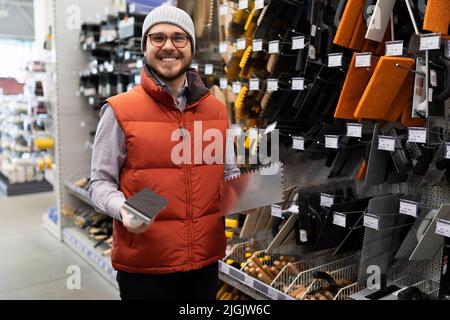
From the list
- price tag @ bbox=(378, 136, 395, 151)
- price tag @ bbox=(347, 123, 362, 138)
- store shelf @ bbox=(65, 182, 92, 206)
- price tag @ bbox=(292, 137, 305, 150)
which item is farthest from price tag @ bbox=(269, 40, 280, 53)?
store shelf @ bbox=(65, 182, 92, 206)

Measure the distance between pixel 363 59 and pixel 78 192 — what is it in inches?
133

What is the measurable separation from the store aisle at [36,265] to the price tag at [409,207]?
237cm

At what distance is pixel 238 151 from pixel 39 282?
7.20 feet

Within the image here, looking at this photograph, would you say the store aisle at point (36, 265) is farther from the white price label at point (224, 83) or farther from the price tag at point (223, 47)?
the price tag at point (223, 47)

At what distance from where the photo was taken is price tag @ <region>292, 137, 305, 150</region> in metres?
2.23

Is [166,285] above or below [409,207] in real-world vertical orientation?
below

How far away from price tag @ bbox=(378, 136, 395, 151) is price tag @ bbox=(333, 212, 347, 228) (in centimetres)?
37

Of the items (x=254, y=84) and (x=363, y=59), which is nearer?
(x=363, y=59)

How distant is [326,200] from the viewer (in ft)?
6.93

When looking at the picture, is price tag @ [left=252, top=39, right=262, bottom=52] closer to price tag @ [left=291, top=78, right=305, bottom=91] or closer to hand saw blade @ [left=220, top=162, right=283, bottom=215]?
price tag @ [left=291, top=78, right=305, bottom=91]

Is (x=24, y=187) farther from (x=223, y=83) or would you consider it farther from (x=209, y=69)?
(x=223, y=83)

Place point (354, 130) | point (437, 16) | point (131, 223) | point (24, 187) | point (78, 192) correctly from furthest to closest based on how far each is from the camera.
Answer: point (24, 187), point (78, 192), point (354, 130), point (437, 16), point (131, 223)

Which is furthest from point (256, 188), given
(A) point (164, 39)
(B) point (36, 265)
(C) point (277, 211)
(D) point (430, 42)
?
(B) point (36, 265)

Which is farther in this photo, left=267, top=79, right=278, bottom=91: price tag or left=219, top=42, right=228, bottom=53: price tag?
left=219, top=42, right=228, bottom=53: price tag
